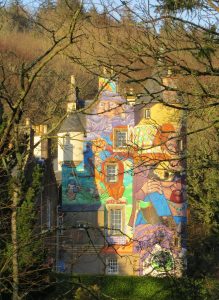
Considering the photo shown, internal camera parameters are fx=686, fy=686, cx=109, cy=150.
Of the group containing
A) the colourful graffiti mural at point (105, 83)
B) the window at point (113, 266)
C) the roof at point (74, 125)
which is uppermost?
the colourful graffiti mural at point (105, 83)

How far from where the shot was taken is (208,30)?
8.02 meters

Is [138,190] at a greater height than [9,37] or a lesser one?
lesser

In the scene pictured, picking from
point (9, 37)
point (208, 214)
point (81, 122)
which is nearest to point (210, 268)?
point (208, 214)

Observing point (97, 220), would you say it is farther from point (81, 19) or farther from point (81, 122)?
point (81, 19)

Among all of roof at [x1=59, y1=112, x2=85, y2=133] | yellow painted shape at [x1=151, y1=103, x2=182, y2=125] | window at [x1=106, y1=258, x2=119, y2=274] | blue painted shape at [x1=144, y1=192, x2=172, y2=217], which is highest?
yellow painted shape at [x1=151, y1=103, x2=182, y2=125]

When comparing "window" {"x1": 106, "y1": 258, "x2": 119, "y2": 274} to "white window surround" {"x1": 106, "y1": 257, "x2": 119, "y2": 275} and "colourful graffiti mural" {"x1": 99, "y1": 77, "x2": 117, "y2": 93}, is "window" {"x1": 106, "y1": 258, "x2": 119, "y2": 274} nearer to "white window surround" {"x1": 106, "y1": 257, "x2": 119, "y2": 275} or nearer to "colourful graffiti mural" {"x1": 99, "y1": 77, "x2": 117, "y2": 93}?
"white window surround" {"x1": 106, "y1": 257, "x2": 119, "y2": 275}

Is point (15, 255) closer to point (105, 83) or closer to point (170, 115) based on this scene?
point (105, 83)

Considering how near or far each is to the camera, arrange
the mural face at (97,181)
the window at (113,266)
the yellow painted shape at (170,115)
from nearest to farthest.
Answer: the yellow painted shape at (170,115) → the window at (113,266) → the mural face at (97,181)

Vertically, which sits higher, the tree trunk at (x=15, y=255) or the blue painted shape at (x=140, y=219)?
the tree trunk at (x=15, y=255)

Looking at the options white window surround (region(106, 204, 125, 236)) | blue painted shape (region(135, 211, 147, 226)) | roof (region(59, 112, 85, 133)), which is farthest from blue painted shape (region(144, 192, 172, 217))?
roof (region(59, 112, 85, 133))

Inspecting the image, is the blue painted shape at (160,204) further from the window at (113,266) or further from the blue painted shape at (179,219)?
the window at (113,266)

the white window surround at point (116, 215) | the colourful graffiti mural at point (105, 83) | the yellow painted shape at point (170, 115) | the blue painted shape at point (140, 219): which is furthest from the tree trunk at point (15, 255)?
the white window surround at point (116, 215)

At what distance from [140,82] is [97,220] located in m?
23.6

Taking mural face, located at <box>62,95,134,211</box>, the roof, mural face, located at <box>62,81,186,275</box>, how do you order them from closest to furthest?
1. mural face, located at <box>62,81,186,275</box>
2. mural face, located at <box>62,95,134,211</box>
3. the roof
